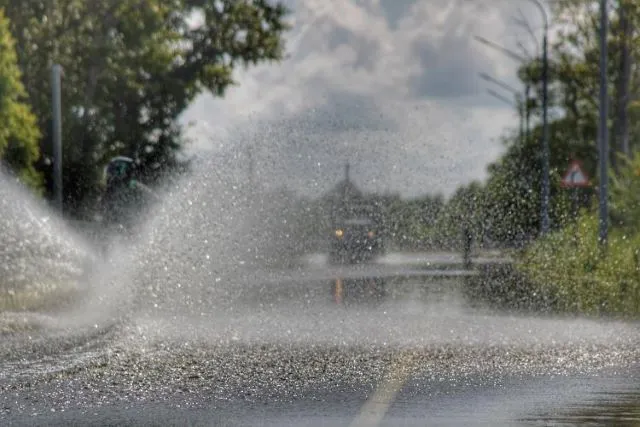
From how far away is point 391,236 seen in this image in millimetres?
51438

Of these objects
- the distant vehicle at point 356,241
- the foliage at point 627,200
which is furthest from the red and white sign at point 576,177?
the distant vehicle at point 356,241

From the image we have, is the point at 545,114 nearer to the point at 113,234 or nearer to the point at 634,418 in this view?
the point at 113,234

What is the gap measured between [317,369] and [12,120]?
21036 mm

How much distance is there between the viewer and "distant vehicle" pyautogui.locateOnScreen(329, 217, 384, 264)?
4508 centimetres

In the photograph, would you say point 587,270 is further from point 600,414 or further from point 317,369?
point 600,414

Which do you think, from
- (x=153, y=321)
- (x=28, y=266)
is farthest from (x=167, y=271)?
(x=153, y=321)

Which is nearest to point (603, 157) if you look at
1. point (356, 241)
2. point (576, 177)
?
Result: point (576, 177)

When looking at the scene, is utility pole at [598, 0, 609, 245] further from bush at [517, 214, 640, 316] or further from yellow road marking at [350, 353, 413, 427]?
yellow road marking at [350, 353, 413, 427]

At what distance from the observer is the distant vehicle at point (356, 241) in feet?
148

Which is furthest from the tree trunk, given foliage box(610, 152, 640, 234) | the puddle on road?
the puddle on road

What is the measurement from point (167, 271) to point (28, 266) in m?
2.85

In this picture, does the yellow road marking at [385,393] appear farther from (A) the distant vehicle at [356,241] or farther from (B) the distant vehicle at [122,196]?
(A) the distant vehicle at [356,241]

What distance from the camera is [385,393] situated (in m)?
12.2

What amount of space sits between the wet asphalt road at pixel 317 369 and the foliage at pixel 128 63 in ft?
81.4
